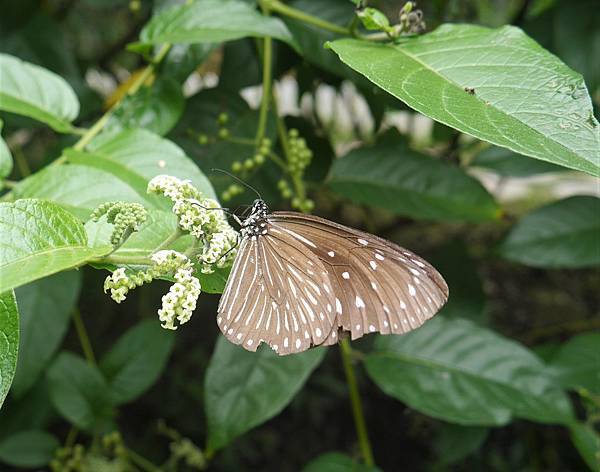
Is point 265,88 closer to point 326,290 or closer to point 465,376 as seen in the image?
point 326,290

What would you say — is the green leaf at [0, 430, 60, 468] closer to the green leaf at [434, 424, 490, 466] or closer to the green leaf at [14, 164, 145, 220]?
the green leaf at [14, 164, 145, 220]

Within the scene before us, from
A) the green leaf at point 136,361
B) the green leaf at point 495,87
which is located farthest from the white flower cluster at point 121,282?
the green leaf at point 136,361

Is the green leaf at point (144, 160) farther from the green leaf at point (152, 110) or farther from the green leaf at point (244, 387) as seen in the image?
the green leaf at point (244, 387)

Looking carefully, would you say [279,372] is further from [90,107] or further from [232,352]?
[90,107]

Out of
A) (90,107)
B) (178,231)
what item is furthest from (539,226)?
(90,107)

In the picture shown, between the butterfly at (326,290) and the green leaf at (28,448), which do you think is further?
the green leaf at (28,448)

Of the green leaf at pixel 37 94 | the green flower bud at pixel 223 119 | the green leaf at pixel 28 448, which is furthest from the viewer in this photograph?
the green leaf at pixel 28 448


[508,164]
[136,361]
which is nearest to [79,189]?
[136,361]
